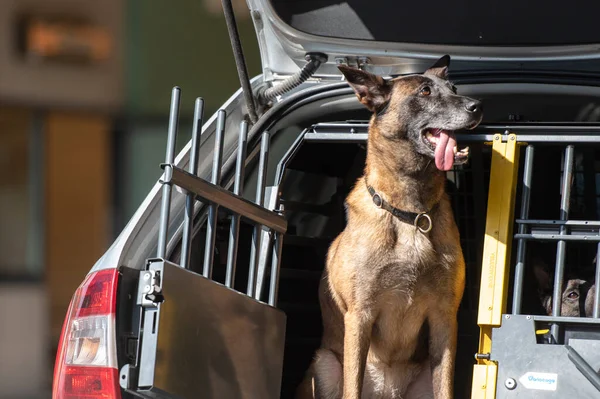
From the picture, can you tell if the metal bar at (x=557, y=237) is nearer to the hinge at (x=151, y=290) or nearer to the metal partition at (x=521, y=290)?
the metal partition at (x=521, y=290)

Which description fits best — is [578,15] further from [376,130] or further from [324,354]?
[324,354]

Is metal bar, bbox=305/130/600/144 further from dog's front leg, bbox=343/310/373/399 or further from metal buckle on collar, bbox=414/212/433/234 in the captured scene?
dog's front leg, bbox=343/310/373/399

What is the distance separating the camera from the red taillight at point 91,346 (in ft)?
7.91

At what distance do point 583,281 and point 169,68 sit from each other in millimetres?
6252

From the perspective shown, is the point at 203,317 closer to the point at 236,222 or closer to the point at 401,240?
the point at 236,222

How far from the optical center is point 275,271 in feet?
10.0

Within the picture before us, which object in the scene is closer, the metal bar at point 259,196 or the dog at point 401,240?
the metal bar at point 259,196

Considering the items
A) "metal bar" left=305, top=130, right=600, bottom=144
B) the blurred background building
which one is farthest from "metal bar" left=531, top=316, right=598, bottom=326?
the blurred background building

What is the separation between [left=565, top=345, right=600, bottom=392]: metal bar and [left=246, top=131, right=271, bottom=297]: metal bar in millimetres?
958

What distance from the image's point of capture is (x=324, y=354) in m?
3.46

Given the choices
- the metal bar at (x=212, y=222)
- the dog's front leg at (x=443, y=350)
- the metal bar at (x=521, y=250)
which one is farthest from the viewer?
the dog's front leg at (x=443, y=350)

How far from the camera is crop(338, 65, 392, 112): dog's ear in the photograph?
3.08 meters

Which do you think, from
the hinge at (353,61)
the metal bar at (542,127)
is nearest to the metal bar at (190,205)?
the metal bar at (542,127)

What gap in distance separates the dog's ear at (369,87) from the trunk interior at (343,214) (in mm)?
208
